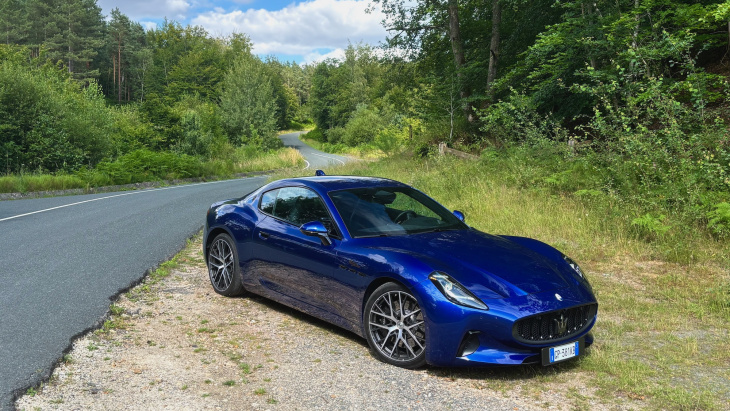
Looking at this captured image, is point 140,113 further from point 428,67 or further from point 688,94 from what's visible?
point 688,94

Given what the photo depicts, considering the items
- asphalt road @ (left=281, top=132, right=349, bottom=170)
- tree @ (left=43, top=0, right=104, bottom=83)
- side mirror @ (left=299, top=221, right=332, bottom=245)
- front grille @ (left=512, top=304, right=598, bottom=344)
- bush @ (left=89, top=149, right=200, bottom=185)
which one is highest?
tree @ (left=43, top=0, right=104, bottom=83)

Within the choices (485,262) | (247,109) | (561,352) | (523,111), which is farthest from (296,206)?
(247,109)

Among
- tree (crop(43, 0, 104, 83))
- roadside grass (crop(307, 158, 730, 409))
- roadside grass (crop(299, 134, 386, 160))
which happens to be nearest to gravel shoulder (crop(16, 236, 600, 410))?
roadside grass (crop(307, 158, 730, 409))

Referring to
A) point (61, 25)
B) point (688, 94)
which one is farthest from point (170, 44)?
point (688, 94)

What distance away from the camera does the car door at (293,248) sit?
16.8 feet

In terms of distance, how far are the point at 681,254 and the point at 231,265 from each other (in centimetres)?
594

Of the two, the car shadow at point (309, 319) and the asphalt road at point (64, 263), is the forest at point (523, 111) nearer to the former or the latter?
the car shadow at point (309, 319)

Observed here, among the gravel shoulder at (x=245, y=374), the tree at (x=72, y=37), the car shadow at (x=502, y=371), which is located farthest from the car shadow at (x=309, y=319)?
the tree at (x=72, y=37)

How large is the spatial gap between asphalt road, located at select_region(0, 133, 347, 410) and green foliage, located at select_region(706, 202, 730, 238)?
7700mm

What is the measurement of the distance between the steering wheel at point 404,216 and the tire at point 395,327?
1.01 m

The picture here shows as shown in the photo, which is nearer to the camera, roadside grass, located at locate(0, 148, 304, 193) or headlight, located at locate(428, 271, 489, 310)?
headlight, located at locate(428, 271, 489, 310)

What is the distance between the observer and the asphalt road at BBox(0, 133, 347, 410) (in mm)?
4590

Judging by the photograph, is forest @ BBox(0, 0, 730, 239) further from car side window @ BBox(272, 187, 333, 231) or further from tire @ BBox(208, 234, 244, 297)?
tire @ BBox(208, 234, 244, 297)

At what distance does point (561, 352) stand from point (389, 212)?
2.04 m
